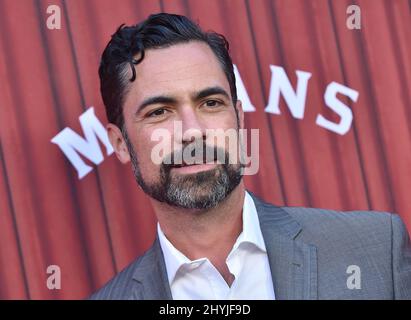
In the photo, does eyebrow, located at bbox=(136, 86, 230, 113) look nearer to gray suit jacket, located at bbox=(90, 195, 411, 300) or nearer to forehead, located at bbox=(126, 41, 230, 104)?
forehead, located at bbox=(126, 41, 230, 104)

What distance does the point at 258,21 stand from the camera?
2900 millimetres

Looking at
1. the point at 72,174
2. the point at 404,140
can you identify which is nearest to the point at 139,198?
the point at 72,174

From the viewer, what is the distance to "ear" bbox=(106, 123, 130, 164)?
7.92 ft

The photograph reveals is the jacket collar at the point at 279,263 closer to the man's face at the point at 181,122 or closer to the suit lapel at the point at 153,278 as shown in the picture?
the suit lapel at the point at 153,278

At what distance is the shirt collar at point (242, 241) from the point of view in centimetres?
219

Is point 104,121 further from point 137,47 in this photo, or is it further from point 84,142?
point 137,47

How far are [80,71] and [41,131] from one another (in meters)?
0.31

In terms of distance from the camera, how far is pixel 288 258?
2135 millimetres

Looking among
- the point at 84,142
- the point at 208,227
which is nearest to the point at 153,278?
the point at 208,227

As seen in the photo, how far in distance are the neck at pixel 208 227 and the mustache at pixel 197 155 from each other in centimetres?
15

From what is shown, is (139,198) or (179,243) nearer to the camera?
(179,243)

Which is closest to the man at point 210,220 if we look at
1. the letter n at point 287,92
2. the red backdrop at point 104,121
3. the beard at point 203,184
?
the beard at point 203,184

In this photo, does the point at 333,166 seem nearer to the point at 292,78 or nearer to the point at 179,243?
the point at 292,78
